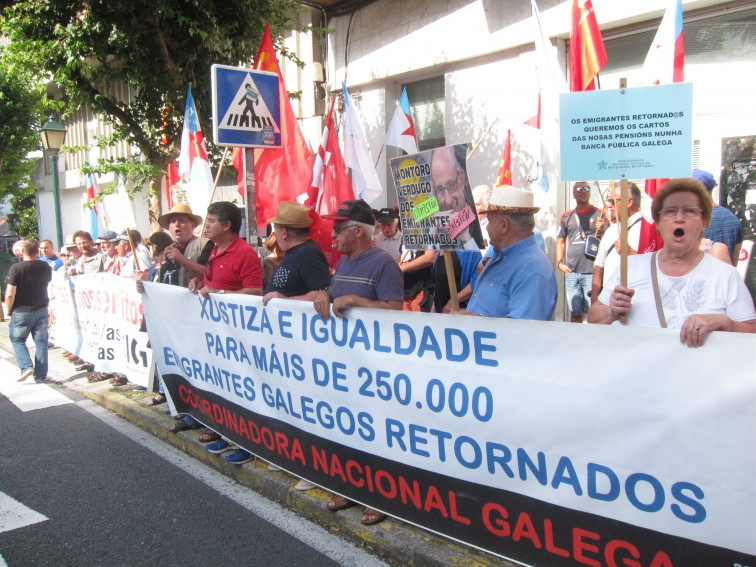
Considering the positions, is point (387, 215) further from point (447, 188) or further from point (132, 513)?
point (132, 513)

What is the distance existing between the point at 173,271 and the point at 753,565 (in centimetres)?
495

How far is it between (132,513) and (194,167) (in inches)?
148

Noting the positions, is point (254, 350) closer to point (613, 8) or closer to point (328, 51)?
point (613, 8)

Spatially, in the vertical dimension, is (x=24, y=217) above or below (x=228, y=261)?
above

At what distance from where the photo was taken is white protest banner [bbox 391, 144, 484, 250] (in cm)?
304

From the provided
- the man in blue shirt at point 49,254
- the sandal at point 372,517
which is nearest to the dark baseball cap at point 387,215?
the sandal at point 372,517

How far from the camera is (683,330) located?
84.6 inches

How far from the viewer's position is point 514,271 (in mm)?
3043

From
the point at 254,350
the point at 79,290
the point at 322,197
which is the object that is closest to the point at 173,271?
the point at 322,197

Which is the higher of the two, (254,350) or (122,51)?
(122,51)

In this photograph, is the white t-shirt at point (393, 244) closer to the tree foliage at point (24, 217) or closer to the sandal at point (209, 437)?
the sandal at point (209, 437)

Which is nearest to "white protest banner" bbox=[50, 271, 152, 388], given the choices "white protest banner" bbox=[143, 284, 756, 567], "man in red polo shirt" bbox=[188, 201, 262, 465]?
"man in red polo shirt" bbox=[188, 201, 262, 465]

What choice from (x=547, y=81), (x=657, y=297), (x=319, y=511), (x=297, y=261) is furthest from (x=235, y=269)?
(x=657, y=297)

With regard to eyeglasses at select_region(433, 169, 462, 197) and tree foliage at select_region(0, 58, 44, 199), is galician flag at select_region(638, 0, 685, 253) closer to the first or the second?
eyeglasses at select_region(433, 169, 462, 197)
